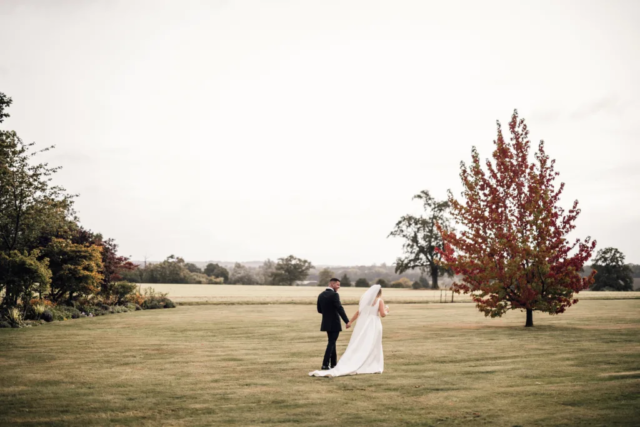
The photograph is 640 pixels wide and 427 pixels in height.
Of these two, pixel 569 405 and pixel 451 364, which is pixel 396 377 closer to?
pixel 451 364

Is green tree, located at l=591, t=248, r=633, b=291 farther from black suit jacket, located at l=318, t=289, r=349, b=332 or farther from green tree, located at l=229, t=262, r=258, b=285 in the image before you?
black suit jacket, located at l=318, t=289, r=349, b=332

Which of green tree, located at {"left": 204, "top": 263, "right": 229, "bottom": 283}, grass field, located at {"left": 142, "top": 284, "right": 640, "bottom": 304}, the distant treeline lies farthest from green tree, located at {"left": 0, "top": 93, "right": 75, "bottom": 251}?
green tree, located at {"left": 204, "top": 263, "right": 229, "bottom": 283}

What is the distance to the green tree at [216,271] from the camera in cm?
11338

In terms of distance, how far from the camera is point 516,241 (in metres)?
A: 24.4

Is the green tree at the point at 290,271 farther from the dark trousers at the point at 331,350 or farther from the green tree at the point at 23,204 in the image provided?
the dark trousers at the point at 331,350

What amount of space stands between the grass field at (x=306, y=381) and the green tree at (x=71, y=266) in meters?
10.2

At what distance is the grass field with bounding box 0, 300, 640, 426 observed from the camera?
8547mm

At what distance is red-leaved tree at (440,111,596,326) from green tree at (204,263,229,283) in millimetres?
90796

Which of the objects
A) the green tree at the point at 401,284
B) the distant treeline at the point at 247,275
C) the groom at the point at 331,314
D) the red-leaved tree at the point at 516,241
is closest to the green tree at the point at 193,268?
the distant treeline at the point at 247,275

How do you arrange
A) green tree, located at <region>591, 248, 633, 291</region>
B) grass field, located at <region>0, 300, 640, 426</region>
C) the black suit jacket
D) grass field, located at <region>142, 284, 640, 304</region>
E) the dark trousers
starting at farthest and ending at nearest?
green tree, located at <region>591, 248, 633, 291</region>
grass field, located at <region>142, 284, 640, 304</region>
the black suit jacket
the dark trousers
grass field, located at <region>0, 300, 640, 426</region>

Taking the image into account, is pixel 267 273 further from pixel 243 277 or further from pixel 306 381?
pixel 306 381

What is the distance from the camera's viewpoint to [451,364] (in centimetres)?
1384

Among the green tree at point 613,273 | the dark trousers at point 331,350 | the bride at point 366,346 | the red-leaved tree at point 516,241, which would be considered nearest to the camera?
the bride at point 366,346

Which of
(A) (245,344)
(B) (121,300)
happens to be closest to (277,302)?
(B) (121,300)
